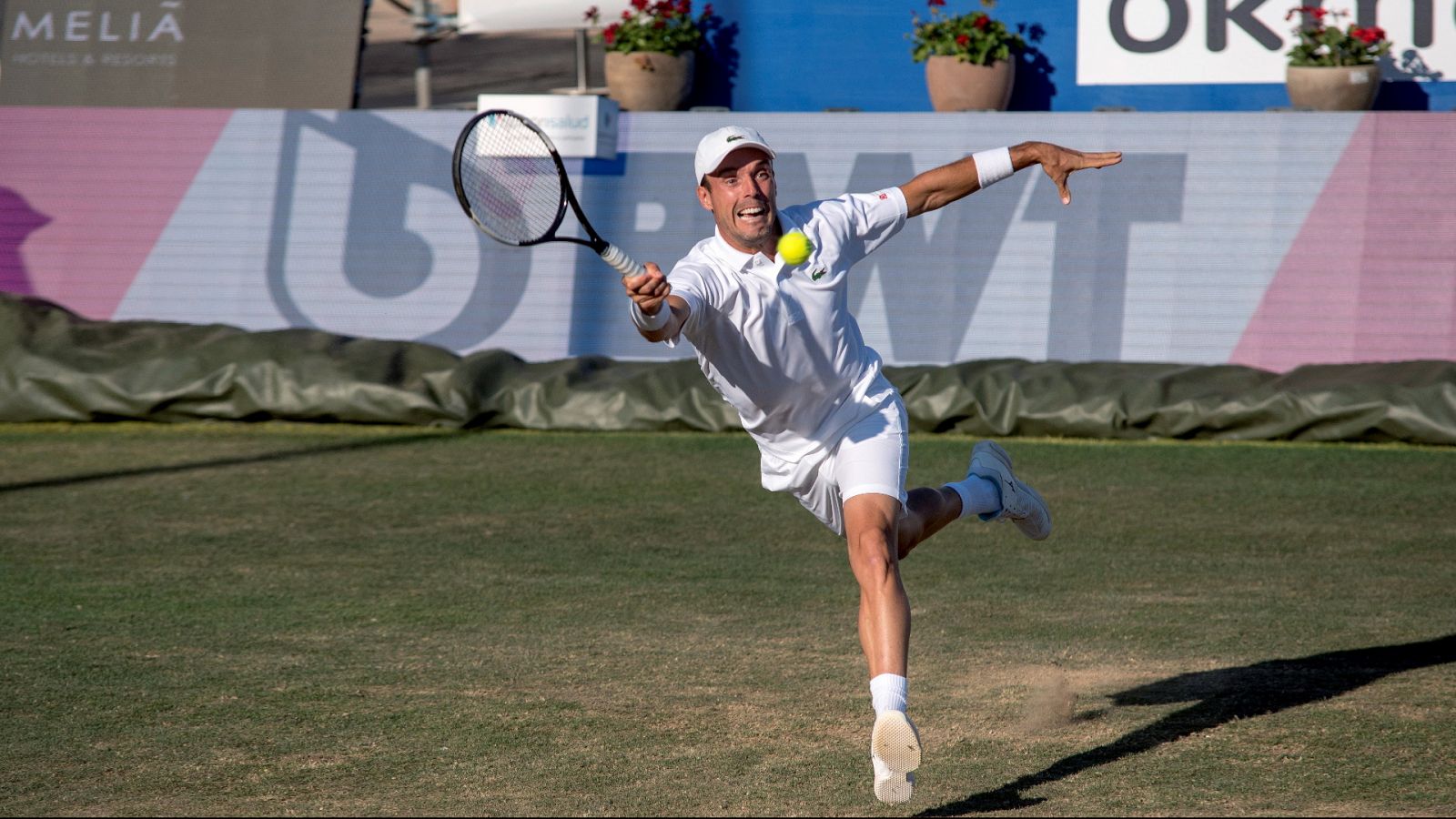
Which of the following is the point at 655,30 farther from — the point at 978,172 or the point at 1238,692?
the point at 1238,692

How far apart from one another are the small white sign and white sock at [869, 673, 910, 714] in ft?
30.9

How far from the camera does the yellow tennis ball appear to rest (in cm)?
521

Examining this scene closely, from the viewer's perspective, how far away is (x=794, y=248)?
5.22 meters

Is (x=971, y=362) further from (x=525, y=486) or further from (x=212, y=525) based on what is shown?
(x=212, y=525)

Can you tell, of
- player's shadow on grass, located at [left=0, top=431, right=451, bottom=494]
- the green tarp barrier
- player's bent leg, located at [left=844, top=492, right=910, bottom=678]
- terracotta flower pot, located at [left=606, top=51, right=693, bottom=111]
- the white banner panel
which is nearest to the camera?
player's bent leg, located at [left=844, top=492, right=910, bottom=678]

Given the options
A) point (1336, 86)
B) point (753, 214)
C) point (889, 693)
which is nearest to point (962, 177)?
point (753, 214)

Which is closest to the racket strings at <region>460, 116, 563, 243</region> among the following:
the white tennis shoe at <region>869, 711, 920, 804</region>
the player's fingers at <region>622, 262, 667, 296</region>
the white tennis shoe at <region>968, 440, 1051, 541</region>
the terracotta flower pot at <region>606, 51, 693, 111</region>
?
the player's fingers at <region>622, 262, 667, 296</region>

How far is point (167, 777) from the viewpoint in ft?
16.6

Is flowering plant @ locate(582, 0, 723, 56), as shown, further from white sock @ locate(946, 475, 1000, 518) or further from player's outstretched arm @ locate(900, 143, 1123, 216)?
white sock @ locate(946, 475, 1000, 518)

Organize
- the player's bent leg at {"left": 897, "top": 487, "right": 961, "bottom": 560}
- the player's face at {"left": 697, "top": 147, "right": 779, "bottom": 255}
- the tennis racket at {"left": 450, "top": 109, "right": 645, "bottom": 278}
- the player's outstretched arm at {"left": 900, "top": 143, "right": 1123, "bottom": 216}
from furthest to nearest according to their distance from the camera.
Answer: the tennis racket at {"left": 450, "top": 109, "right": 645, "bottom": 278}
the player's outstretched arm at {"left": 900, "top": 143, "right": 1123, "bottom": 216}
the player's bent leg at {"left": 897, "top": 487, "right": 961, "bottom": 560}
the player's face at {"left": 697, "top": 147, "right": 779, "bottom": 255}

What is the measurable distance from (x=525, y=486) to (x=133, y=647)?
389 centimetres

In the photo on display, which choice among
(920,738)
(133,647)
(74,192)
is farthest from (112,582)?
(74,192)

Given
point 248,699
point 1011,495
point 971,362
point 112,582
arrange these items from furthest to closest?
point 971,362, point 112,582, point 1011,495, point 248,699

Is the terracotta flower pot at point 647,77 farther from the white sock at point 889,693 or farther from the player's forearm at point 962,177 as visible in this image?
the white sock at point 889,693
